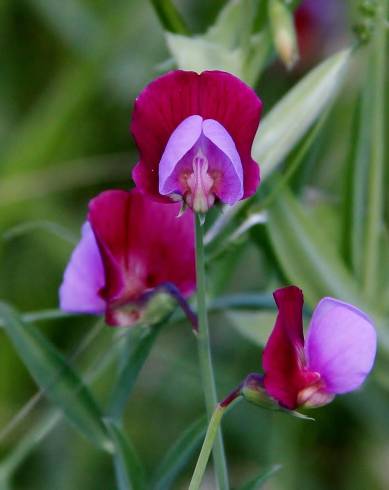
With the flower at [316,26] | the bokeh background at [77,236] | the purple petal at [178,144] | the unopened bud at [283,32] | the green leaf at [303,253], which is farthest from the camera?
the flower at [316,26]

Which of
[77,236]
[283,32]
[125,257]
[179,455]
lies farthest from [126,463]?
[77,236]

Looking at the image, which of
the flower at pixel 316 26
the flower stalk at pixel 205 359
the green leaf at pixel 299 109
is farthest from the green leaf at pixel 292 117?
the flower at pixel 316 26

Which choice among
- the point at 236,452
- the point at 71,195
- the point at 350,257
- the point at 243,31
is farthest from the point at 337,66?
the point at 71,195

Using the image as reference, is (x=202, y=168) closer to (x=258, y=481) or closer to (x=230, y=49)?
(x=258, y=481)

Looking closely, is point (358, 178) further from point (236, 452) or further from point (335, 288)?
point (236, 452)

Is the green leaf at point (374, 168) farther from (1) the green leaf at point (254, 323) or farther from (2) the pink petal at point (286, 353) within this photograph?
(2) the pink petal at point (286, 353)

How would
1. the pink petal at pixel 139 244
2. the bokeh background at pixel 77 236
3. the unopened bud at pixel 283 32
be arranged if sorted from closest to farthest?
the pink petal at pixel 139 244, the unopened bud at pixel 283 32, the bokeh background at pixel 77 236
